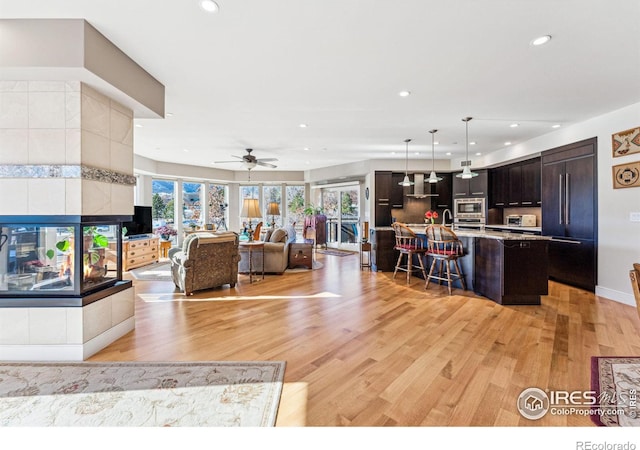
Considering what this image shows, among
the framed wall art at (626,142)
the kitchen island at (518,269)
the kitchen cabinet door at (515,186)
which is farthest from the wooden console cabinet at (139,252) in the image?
the framed wall art at (626,142)

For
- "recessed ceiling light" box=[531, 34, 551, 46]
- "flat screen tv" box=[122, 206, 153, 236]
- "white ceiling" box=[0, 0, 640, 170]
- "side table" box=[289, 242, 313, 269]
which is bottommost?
"side table" box=[289, 242, 313, 269]

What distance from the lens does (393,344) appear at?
8.45 feet

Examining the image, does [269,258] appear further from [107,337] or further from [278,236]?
[107,337]

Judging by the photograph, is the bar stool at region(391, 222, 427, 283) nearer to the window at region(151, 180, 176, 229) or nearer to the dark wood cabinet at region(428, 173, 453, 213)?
the dark wood cabinet at region(428, 173, 453, 213)

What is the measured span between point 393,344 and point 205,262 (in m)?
2.99

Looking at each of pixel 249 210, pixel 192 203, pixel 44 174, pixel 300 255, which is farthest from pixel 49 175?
pixel 192 203

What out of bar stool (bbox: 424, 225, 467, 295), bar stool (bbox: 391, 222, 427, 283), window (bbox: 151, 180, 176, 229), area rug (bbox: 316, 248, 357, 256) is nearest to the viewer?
bar stool (bbox: 424, 225, 467, 295)

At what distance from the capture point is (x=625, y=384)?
6.54ft

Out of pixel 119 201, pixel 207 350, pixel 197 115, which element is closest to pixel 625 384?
pixel 207 350

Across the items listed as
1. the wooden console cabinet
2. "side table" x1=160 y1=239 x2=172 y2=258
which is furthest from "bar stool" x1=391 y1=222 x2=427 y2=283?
"side table" x1=160 y1=239 x2=172 y2=258

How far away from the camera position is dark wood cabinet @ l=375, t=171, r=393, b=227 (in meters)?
7.48

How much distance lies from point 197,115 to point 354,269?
414 cm

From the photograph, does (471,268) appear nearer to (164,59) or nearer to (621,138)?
(621,138)

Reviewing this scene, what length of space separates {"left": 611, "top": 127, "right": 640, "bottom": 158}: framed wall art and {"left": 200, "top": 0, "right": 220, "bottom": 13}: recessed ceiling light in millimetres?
5101
